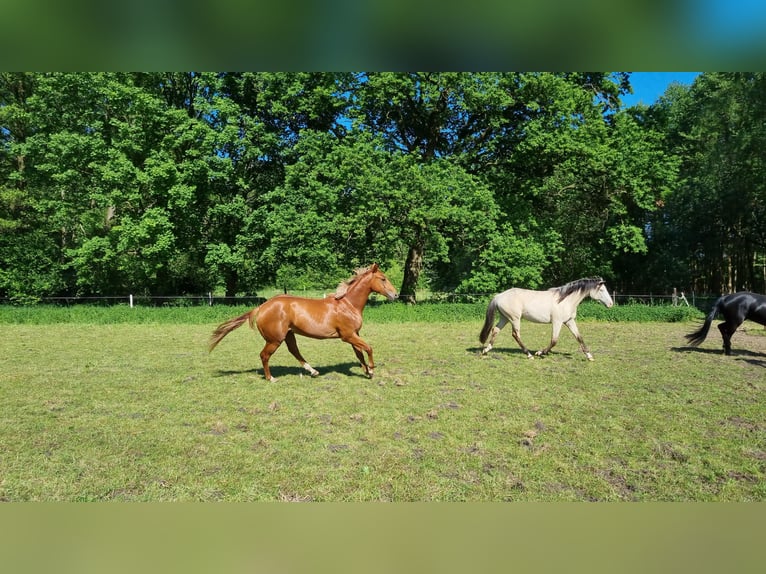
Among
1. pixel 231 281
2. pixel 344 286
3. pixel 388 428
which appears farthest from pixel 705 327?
pixel 231 281

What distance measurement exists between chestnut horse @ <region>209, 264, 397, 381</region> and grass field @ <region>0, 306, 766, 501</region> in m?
0.71

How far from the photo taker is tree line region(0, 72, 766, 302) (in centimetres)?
2077

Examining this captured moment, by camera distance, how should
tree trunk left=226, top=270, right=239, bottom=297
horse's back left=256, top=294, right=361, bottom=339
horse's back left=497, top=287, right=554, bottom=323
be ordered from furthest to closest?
tree trunk left=226, top=270, right=239, bottom=297 < horse's back left=497, top=287, right=554, bottom=323 < horse's back left=256, top=294, right=361, bottom=339

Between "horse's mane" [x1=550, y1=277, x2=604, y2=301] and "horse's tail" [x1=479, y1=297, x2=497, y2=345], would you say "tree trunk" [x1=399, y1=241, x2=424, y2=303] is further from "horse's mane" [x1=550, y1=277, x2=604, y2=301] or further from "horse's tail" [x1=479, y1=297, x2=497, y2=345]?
"horse's mane" [x1=550, y1=277, x2=604, y2=301]

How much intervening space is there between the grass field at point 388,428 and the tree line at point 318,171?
37.0 ft

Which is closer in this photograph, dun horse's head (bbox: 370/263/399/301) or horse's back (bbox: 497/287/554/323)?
dun horse's head (bbox: 370/263/399/301)

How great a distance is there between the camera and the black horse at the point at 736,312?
33.1 ft

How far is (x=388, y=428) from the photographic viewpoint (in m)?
5.33

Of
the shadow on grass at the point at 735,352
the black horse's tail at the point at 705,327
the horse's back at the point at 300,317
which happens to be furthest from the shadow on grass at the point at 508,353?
the horse's back at the point at 300,317

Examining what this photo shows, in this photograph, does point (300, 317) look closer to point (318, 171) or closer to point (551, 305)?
point (551, 305)

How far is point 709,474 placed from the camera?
3.99m

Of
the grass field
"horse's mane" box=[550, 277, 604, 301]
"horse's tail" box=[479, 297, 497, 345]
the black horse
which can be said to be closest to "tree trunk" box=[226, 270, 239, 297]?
the grass field

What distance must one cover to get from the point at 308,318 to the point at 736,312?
30.4ft

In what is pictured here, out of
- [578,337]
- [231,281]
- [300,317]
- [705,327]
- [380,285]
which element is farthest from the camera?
[231,281]
